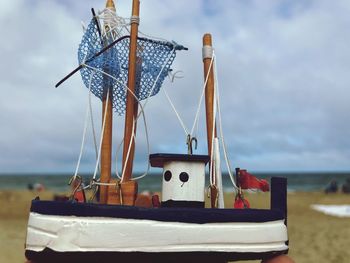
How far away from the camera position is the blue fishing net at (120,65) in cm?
538

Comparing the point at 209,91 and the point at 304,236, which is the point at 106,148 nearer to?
the point at 209,91

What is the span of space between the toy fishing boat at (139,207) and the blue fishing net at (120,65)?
0.01 meters

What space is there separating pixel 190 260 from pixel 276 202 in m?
1.12

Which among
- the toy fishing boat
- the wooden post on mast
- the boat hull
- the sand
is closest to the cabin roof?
the toy fishing boat

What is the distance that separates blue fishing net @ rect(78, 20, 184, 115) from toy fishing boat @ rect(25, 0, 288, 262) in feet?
0.04

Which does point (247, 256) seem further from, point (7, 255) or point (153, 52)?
point (7, 255)

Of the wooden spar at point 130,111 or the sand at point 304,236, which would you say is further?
the sand at point 304,236

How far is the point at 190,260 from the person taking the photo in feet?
13.8

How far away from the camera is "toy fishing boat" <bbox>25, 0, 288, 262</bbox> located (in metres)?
4.06

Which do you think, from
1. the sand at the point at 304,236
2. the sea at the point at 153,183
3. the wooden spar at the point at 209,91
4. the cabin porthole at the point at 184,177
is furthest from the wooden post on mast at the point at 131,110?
the sea at the point at 153,183

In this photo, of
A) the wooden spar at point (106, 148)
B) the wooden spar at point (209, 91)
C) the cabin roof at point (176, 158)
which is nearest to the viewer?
the cabin roof at point (176, 158)

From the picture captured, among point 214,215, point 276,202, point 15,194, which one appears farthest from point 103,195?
point 15,194

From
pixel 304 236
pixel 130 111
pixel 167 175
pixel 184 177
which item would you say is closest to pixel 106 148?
pixel 130 111

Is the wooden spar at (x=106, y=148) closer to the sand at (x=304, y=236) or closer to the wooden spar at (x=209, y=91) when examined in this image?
the wooden spar at (x=209, y=91)
